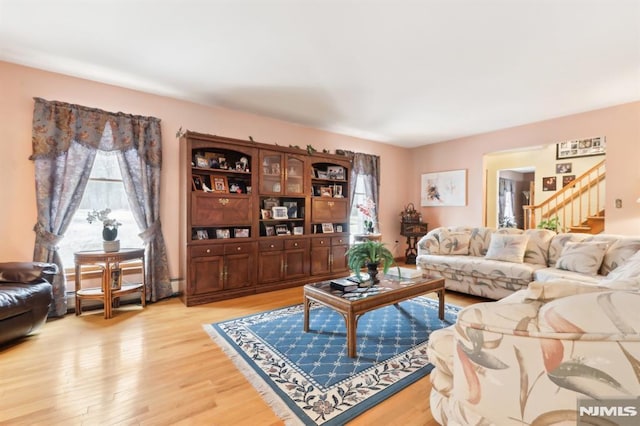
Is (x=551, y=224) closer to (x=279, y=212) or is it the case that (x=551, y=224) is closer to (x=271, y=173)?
(x=279, y=212)

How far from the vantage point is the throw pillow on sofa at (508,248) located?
3.74 meters

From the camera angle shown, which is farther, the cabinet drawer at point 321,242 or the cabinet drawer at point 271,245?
the cabinet drawer at point 321,242

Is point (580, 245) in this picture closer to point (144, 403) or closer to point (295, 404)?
point (295, 404)

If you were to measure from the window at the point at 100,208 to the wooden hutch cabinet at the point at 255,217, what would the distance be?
67cm

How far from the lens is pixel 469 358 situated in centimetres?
111

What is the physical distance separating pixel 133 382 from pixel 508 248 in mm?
4240

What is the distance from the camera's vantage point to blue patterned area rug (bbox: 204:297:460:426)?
1764 mm

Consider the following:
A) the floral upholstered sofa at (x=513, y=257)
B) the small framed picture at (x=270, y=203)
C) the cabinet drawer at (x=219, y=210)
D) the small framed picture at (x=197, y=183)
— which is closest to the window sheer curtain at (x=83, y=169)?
the small framed picture at (x=197, y=183)

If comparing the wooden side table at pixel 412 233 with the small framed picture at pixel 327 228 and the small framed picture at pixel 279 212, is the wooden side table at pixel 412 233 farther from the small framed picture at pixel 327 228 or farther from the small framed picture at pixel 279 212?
the small framed picture at pixel 279 212

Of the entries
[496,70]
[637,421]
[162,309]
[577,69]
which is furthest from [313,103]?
[637,421]

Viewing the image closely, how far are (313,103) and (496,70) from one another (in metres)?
2.19

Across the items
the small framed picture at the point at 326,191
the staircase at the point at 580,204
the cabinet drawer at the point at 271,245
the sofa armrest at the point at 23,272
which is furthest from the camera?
the staircase at the point at 580,204

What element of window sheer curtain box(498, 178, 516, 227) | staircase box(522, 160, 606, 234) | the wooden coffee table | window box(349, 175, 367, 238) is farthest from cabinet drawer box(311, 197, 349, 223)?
window sheer curtain box(498, 178, 516, 227)

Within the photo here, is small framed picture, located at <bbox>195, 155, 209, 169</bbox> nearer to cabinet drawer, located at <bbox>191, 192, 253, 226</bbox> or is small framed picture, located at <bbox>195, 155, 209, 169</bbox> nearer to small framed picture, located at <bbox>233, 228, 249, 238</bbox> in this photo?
cabinet drawer, located at <bbox>191, 192, 253, 226</bbox>
